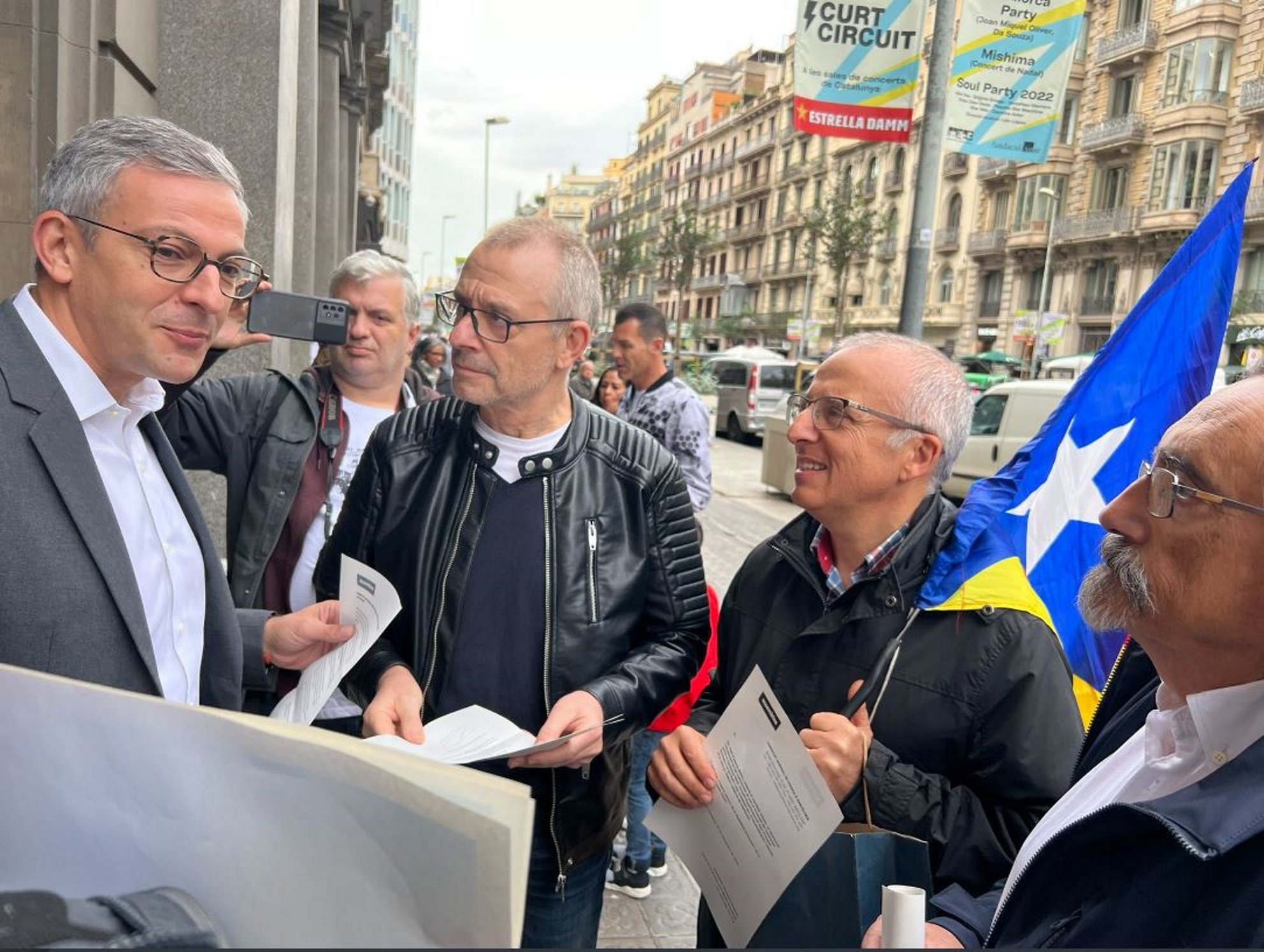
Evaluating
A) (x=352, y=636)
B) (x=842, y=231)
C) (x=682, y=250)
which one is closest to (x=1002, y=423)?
(x=352, y=636)

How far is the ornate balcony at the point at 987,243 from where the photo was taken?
44.5 metres

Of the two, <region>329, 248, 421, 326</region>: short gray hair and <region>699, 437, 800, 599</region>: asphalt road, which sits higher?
<region>329, 248, 421, 326</region>: short gray hair

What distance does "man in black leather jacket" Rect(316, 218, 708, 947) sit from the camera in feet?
6.93

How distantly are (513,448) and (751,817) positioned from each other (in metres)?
1.03

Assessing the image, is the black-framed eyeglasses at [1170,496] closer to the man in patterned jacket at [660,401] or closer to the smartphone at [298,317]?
the smartphone at [298,317]

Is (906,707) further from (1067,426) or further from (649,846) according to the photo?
(649,846)

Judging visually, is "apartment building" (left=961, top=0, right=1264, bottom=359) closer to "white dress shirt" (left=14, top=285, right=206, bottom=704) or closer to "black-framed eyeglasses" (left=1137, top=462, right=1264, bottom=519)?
"black-framed eyeglasses" (left=1137, top=462, right=1264, bottom=519)

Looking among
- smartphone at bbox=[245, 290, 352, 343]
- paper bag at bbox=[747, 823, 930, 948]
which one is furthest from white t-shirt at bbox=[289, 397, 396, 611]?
paper bag at bbox=[747, 823, 930, 948]

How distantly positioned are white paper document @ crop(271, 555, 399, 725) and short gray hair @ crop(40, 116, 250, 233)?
721 millimetres

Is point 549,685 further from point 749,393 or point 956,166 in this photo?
point 956,166

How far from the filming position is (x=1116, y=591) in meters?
1.44

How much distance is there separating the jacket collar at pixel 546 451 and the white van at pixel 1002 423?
393 inches

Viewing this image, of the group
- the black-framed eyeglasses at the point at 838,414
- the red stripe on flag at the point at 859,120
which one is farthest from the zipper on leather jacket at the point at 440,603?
the red stripe on flag at the point at 859,120

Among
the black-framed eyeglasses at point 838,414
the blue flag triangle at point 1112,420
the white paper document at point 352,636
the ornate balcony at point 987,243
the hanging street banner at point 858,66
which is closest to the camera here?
the white paper document at point 352,636
